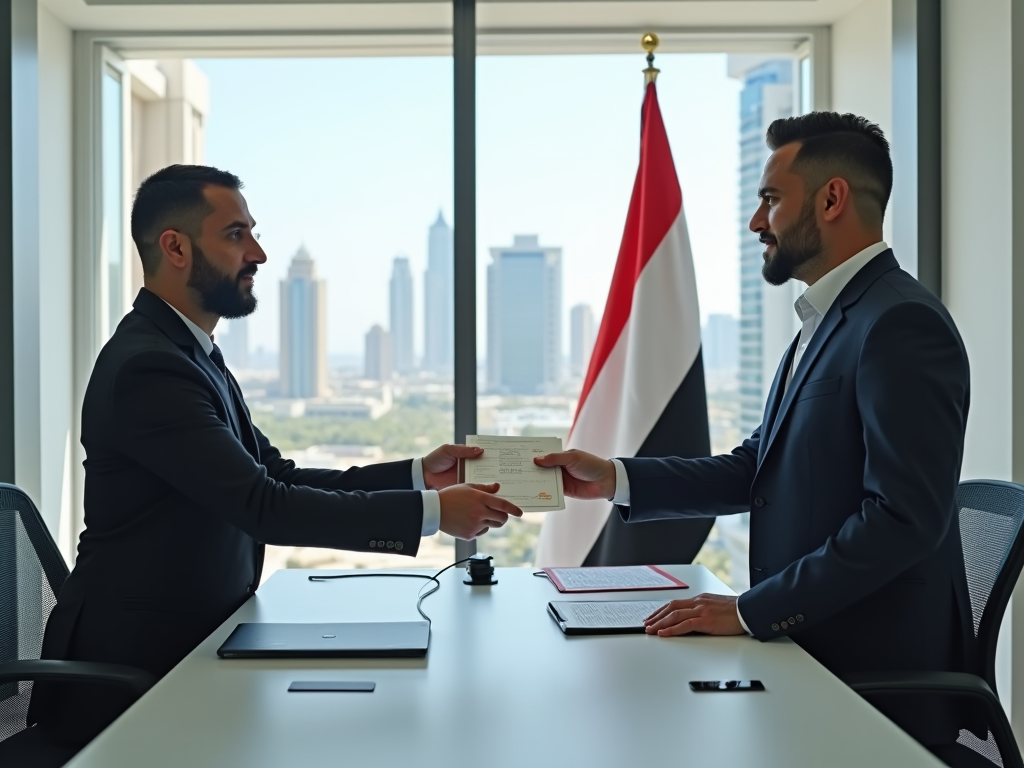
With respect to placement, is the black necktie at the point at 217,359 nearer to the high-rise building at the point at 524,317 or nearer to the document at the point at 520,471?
the document at the point at 520,471

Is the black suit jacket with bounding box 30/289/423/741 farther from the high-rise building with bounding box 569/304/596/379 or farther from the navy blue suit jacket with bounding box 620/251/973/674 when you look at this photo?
the high-rise building with bounding box 569/304/596/379

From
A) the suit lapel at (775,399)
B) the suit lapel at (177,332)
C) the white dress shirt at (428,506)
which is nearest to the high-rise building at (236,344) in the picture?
the white dress shirt at (428,506)

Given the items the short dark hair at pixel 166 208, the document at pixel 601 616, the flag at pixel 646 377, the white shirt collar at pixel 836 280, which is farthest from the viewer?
the flag at pixel 646 377

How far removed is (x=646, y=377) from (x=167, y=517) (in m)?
1.98

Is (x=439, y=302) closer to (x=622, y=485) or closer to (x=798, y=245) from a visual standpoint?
(x=622, y=485)

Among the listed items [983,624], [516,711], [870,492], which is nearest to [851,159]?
[870,492]

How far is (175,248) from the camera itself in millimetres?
2328

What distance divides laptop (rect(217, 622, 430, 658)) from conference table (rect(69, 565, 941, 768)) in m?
0.02

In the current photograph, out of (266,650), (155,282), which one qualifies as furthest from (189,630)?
(155,282)

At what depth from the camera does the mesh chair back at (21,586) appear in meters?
1.98

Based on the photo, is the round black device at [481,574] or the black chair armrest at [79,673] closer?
the black chair armrest at [79,673]

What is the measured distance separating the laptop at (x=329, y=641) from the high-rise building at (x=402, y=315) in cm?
197

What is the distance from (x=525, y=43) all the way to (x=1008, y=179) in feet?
6.52

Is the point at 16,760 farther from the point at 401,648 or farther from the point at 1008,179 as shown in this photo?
the point at 1008,179
